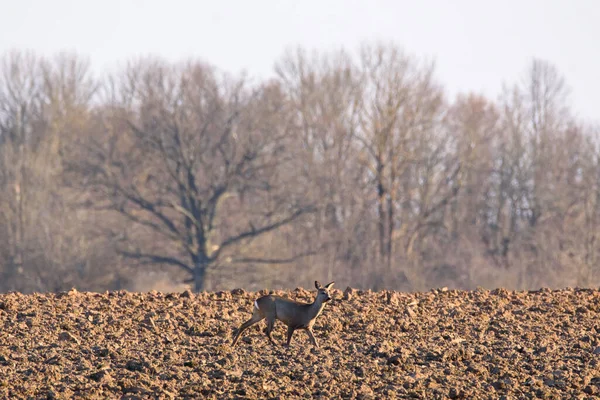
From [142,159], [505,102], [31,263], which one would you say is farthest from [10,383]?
[505,102]

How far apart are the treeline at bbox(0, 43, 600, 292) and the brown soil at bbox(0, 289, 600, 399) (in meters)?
35.1

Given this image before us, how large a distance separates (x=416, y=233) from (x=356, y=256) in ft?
16.0

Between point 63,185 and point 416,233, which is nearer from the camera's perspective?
point 63,185

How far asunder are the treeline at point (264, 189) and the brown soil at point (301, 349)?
35.1 m

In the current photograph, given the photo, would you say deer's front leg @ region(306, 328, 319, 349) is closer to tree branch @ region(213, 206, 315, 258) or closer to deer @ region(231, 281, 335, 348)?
deer @ region(231, 281, 335, 348)

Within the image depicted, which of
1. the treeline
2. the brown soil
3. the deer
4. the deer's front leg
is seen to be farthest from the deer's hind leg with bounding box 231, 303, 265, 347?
the treeline

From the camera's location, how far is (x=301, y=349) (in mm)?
→ 12164

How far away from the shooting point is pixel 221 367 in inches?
433

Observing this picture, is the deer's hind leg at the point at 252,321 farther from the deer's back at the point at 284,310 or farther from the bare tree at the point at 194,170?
the bare tree at the point at 194,170

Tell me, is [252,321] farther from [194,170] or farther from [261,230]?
[194,170]

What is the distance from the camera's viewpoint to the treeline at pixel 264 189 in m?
52.8

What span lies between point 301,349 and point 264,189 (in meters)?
42.3

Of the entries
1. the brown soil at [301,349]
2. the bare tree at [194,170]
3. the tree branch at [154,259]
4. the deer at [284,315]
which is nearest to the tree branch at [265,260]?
the bare tree at [194,170]

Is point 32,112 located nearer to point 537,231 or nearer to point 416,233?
point 416,233
